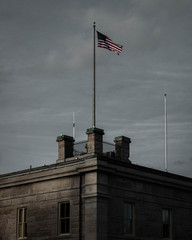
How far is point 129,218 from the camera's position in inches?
1294

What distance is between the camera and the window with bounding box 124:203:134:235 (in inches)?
1283

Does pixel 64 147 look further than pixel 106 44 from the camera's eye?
No

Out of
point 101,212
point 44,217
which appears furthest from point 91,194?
point 44,217

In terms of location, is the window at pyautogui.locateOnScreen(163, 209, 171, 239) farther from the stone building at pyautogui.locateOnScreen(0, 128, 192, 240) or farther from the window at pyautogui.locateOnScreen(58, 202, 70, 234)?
the window at pyautogui.locateOnScreen(58, 202, 70, 234)

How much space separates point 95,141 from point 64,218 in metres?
5.14

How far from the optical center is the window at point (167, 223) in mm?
35406

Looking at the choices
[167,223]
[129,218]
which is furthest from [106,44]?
[167,223]

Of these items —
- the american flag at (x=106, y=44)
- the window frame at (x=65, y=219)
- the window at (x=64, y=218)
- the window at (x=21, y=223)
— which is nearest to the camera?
the window frame at (x=65, y=219)

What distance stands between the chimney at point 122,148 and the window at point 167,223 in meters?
4.72

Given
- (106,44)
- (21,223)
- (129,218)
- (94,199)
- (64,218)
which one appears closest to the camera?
(94,199)

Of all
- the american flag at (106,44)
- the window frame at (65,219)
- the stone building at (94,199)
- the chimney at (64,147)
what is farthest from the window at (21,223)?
the american flag at (106,44)

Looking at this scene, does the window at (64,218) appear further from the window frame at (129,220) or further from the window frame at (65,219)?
the window frame at (129,220)

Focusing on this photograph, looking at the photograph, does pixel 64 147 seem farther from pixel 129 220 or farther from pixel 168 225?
pixel 168 225

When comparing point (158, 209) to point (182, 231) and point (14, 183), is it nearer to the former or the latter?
point (182, 231)
